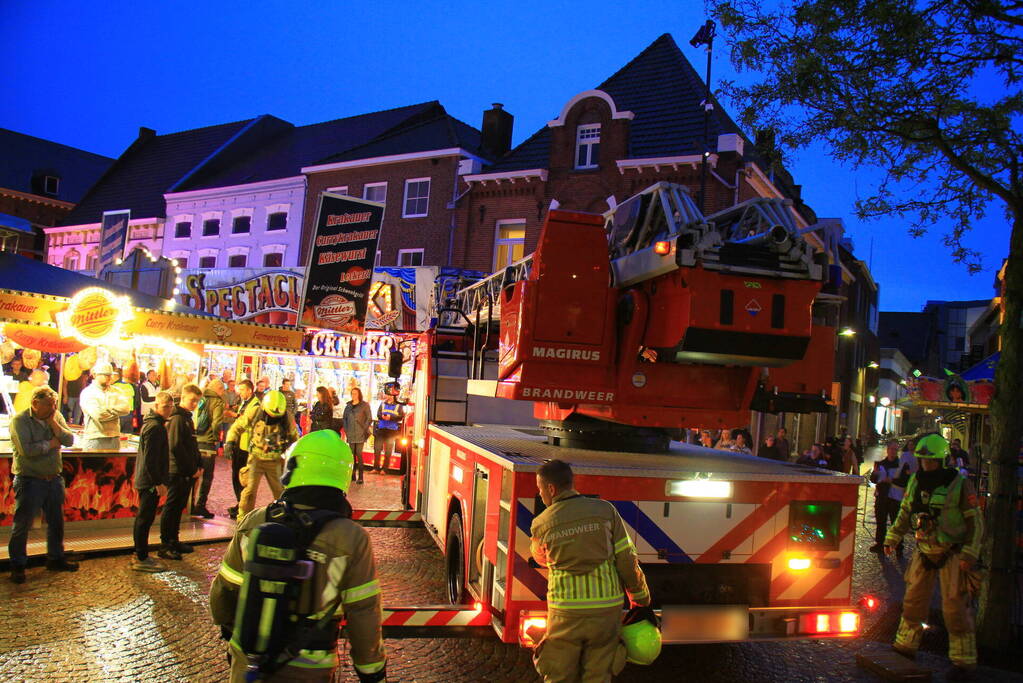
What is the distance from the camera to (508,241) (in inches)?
1037

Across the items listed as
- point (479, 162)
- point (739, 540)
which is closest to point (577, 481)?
point (739, 540)

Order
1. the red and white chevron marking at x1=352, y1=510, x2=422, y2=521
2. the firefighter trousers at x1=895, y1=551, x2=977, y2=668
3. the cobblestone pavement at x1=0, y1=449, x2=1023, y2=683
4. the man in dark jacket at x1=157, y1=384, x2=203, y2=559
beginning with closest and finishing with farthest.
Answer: the cobblestone pavement at x1=0, y1=449, x2=1023, y2=683
the firefighter trousers at x1=895, y1=551, x2=977, y2=668
the red and white chevron marking at x1=352, y1=510, x2=422, y2=521
the man in dark jacket at x1=157, y1=384, x2=203, y2=559

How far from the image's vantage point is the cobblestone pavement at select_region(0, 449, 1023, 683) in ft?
18.4

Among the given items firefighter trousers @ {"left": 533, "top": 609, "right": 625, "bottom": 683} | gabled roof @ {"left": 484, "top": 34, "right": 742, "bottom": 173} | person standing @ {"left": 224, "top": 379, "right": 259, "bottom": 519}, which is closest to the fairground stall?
person standing @ {"left": 224, "top": 379, "right": 259, "bottom": 519}

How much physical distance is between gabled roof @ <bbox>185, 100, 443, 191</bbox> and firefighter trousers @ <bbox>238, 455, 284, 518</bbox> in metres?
24.0

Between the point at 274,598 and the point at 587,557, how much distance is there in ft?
5.22

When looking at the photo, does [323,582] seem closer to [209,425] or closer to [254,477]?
[254,477]

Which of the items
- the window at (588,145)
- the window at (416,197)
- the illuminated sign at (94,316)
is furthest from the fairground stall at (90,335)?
the window at (416,197)

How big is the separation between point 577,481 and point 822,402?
253 cm

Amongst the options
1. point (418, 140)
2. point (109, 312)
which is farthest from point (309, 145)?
point (109, 312)

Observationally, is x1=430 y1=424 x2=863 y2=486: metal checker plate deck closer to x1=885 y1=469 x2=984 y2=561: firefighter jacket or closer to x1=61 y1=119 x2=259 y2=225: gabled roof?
x1=885 y1=469 x2=984 y2=561: firefighter jacket

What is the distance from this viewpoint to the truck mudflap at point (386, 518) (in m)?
8.10

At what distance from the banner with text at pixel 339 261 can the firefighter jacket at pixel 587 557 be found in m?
13.1

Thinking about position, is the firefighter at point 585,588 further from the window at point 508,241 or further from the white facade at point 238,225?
the white facade at point 238,225
